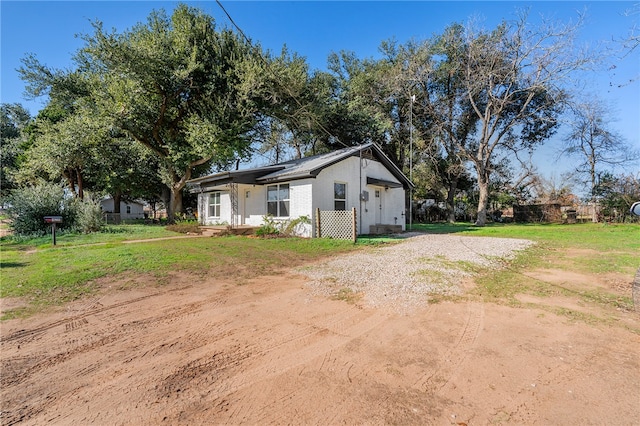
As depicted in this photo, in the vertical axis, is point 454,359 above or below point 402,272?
below

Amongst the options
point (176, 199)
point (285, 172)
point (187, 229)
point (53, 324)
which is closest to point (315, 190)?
point (285, 172)

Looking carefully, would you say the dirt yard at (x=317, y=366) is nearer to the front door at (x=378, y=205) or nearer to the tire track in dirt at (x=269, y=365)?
the tire track in dirt at (x=269, y=365)

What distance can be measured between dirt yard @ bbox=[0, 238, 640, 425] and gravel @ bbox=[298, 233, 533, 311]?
63 centimetres

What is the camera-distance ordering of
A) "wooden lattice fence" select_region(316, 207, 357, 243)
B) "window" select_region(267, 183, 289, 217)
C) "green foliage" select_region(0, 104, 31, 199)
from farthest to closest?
"green foliage" select_region(0, 104, 31, 199) < "window" select_region(267, 183, 289, 217) < "wooden lattice fence" select_region(316, 207, 357, 243)

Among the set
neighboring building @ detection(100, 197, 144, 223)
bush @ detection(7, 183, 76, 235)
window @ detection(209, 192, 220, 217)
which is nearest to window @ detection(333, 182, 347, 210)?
window @ detection(209, 192, 220, 217)

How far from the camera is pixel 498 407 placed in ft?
7.11

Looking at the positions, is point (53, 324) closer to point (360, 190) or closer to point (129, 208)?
point (360, 190)

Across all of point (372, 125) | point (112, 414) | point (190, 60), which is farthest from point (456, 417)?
point (372, 125)

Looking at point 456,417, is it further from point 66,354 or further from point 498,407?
point 66,354

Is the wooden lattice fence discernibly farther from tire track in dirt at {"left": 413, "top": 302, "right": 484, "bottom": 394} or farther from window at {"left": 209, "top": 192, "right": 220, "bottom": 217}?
window at {"left": 209, "top": 192, "right": 220, "bottom": 217}

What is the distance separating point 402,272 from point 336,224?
574cm

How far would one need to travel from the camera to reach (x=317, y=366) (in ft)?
8.93

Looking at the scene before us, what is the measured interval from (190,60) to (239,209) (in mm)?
9775

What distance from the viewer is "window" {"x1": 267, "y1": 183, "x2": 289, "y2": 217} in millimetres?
13727
